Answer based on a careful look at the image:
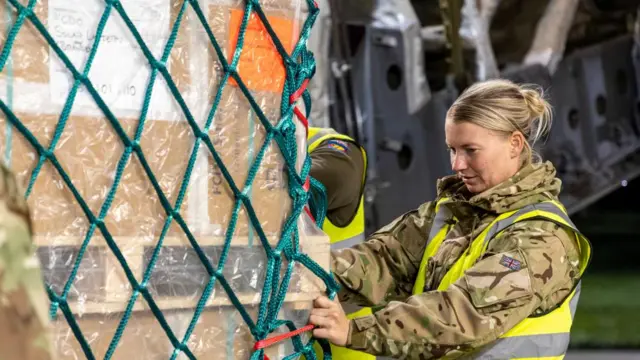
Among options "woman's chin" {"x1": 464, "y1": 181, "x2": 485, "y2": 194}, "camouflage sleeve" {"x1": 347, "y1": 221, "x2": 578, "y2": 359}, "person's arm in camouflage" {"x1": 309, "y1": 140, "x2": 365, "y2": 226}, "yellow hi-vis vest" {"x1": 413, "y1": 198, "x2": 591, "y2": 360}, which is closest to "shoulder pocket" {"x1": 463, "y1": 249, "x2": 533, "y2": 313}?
"camouflage sleeve" {"x1": 347, "y1": 221, "x2": 578, "y2": 359}

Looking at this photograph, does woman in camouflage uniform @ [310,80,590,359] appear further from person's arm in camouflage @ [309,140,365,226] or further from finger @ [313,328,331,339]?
person's arm in camouflage @ [309,140,365,226]

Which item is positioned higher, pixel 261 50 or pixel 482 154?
pixel 261 50

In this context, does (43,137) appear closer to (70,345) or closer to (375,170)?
(70,345)

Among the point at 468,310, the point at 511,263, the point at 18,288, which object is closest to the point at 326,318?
the point at 468,310

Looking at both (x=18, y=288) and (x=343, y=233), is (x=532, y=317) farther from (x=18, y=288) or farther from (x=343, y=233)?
(x=18, y=288)

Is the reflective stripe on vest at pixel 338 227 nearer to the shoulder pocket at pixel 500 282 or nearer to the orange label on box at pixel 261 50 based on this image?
the shoulder pocket at pixel 500 282

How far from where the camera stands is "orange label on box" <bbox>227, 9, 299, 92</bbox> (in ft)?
4.81

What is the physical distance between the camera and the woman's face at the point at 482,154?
1960mm

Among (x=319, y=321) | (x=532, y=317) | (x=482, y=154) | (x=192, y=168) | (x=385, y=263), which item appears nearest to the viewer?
(x=192, y=168)

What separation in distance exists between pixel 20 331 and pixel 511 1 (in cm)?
481

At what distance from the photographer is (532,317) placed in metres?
1.85

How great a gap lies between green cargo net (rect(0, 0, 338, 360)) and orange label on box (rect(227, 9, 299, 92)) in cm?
1

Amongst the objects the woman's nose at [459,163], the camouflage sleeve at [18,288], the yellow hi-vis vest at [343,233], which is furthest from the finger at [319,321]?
the camouflage sleeve at [18,288]

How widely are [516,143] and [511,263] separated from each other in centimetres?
34
